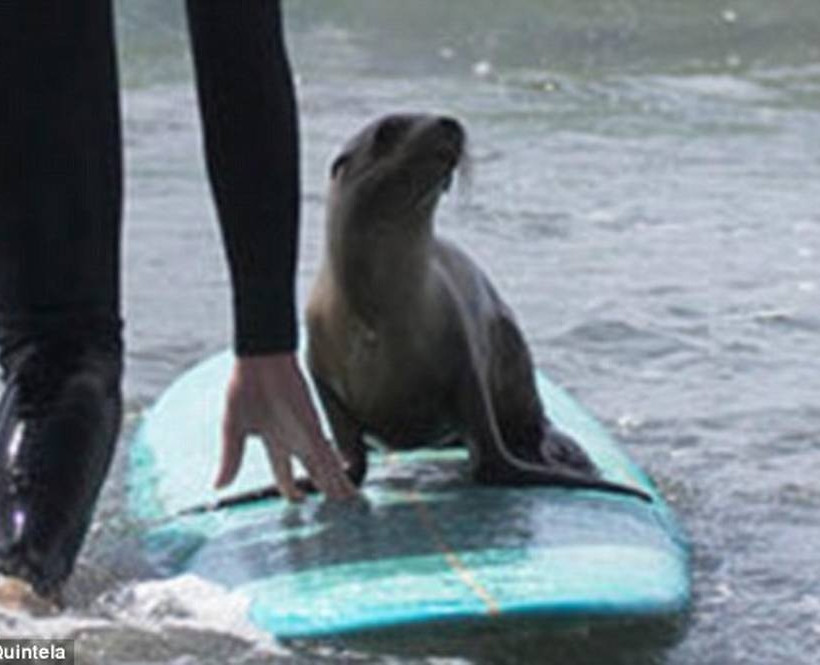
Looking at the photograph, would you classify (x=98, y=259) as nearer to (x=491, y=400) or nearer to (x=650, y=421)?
(x=491, y=400)

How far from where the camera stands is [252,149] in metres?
2.54

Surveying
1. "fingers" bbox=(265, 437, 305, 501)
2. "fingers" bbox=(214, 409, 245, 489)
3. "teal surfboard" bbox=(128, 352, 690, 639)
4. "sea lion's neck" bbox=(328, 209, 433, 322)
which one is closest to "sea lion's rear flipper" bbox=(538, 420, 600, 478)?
"teal surfboard" bbox=(128, 352, 690, 639)

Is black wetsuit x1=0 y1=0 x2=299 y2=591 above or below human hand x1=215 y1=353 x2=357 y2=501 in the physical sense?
above

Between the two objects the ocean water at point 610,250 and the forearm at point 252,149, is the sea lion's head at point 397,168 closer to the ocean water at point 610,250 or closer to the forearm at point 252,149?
the ocean water at point 610,250

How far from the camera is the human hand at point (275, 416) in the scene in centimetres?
262

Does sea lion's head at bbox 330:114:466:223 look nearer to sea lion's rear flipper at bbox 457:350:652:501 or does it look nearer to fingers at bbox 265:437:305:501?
sea lion's rear flipper at bbox 457:350:652:501

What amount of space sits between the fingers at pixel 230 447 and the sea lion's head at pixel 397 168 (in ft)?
3.86

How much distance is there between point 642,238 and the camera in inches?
337

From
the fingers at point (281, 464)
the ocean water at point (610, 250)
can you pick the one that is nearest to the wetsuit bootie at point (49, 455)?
the ocean water at point (610, 250)

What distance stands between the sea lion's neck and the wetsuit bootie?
1433 millimetres

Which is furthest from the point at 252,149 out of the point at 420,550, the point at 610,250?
the point at 610,250

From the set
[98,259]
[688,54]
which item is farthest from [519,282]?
[688,54]

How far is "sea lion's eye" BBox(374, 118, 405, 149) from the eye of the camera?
12.7 ft

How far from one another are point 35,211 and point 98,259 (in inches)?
3.6
